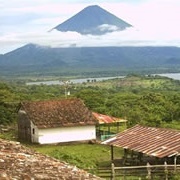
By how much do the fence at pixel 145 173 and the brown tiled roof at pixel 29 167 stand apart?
42.8 feet

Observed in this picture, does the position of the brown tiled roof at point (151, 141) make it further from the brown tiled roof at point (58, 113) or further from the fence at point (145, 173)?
the brown tiled roof at point (58, 113)

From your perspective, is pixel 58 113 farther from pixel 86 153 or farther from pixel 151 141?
pixel 151 141

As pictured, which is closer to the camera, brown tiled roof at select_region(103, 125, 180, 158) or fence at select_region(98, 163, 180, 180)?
fence at select_region(98, 163, 180, 180)

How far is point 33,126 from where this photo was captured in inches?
1475

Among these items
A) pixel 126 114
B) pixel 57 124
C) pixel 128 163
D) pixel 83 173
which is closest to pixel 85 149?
pixel 57 124

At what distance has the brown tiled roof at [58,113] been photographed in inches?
1467

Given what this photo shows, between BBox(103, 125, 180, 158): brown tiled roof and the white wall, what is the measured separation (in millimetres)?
12006

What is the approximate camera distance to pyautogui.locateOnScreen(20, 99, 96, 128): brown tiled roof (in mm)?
37250

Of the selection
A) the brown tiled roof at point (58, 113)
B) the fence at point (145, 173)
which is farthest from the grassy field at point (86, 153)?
the brown tiled roof at point (58, 113)

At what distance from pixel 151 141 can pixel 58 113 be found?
52.6 feet

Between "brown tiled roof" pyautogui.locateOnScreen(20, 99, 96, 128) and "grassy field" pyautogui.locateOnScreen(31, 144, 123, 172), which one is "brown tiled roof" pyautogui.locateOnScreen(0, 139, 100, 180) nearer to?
"grassy field" pyautogui.locateOnScreen(31, 144, 123, 172)

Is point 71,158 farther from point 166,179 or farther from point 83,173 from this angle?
point 83,173

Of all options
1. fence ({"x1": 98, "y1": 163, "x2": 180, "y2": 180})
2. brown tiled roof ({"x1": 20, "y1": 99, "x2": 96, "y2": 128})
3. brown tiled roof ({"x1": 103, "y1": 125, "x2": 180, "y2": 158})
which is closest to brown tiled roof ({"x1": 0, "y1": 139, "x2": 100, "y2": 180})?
fence ({"x1": 98, "y1": 163, "x2": 180, "y2": 180})

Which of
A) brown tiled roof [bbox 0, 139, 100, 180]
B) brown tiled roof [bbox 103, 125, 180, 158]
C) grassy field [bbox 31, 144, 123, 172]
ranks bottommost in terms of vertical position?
grassy field [bbox 31, 144, 123, 172]
